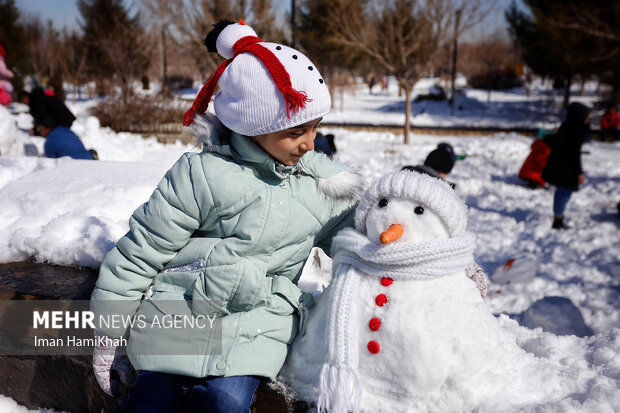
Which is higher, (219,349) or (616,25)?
(616,25)

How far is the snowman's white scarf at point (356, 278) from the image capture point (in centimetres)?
152

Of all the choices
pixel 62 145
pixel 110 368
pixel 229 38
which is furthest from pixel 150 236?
pixel 62 145

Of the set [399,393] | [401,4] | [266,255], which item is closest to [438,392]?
[399,393]

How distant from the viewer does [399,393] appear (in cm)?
154

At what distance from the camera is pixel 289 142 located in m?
1.73

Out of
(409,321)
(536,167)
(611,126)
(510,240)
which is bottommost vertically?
(510,240)

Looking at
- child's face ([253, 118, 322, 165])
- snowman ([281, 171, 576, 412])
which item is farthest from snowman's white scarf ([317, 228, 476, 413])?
child's face ([253, 118, 322, 165])

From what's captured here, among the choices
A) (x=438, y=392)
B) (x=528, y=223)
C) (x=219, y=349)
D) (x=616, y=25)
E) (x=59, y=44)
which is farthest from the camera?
(x=59, y=44)

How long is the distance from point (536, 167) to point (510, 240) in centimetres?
295

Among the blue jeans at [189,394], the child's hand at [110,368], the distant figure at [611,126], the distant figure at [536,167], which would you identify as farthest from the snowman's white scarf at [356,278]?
the distant figure at [611,126]

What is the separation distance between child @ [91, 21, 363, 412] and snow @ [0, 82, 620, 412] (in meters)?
0.55

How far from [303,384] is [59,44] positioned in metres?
33.8

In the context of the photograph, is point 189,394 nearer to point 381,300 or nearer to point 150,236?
point 150,236

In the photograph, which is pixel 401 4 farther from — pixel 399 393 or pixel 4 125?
pixel 399 393
